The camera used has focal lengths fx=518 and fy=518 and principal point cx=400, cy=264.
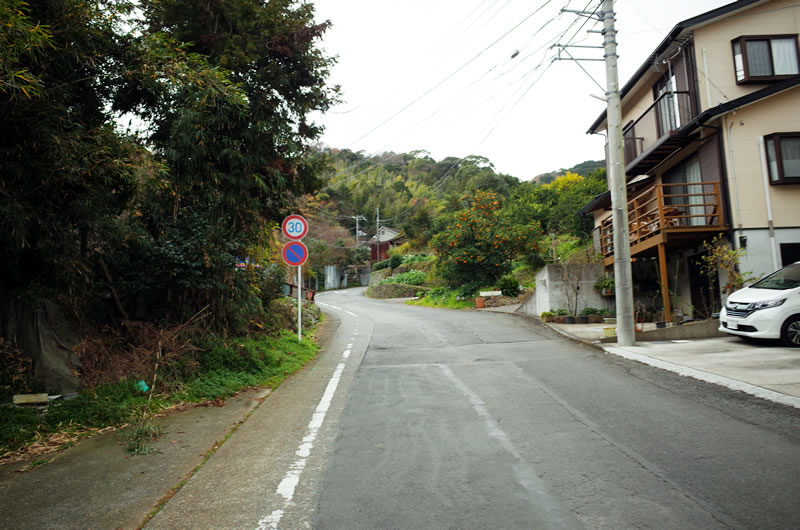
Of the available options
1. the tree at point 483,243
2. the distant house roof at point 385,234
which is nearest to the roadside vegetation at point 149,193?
the tree at point 483,243

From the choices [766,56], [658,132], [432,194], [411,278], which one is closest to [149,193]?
[658,132]

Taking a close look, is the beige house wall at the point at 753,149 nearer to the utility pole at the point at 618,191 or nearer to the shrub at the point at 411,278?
the utility pole at the point at 618,191

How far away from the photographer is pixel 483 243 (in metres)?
25.3

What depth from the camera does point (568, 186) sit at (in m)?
39.3

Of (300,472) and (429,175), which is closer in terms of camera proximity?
(300,472)

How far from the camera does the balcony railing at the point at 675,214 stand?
1414cm

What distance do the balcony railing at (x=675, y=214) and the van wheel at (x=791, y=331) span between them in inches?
161

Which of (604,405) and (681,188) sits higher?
(681,188)

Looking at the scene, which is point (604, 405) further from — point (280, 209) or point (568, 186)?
point (568, 186)

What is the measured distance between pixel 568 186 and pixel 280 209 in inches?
1277

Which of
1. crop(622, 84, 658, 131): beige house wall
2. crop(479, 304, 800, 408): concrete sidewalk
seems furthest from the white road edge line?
crop(622, 84, 658, 131): beige house wall

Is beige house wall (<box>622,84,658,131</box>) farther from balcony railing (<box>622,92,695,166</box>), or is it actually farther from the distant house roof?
the distant house roof

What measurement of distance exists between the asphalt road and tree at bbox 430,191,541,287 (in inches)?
667

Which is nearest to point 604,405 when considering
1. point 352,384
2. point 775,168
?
point 352,384
